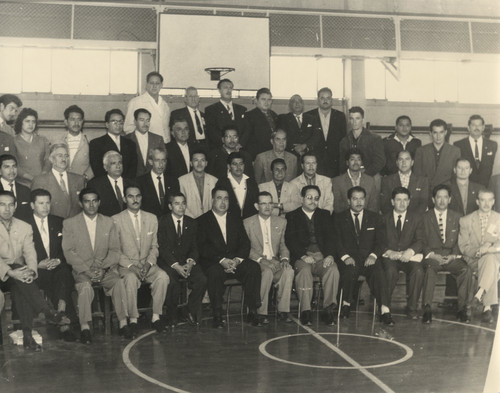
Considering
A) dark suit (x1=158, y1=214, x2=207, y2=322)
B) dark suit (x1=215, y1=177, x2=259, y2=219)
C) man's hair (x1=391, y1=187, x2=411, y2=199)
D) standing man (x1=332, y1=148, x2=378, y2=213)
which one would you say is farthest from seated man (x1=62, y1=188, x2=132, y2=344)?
man's hair (x1=391, y1=187, x2=411, y2=199)

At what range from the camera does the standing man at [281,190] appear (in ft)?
24.7

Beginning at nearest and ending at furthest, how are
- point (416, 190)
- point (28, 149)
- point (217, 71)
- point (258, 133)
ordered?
point (28, 149), point (416, 190), point (258, 133), point (217, 71)

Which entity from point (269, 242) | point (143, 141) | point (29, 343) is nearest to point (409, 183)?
point (269, 242)

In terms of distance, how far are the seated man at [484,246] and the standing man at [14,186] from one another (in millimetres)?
4494

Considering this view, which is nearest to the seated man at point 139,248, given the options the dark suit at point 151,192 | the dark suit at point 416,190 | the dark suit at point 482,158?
the dark suit at point 151,192

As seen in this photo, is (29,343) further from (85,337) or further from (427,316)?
(427,316)

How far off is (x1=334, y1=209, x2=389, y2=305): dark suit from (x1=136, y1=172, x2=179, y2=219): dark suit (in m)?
1.84

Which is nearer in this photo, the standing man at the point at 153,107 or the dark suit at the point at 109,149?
the dark suit at the point at 109,149

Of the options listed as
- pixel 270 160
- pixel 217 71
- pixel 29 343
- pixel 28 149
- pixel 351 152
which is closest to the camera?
pixel 29 343

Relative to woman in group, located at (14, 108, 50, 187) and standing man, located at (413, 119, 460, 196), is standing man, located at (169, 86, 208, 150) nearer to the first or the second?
woman in group, located at (14, 108, 50, 187)

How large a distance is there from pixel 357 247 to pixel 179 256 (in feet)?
6.31

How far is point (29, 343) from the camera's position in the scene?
5582 millimetres

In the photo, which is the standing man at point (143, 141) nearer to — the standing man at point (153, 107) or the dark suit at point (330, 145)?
the standing man at point (153, 107)

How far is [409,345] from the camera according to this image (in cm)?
572
